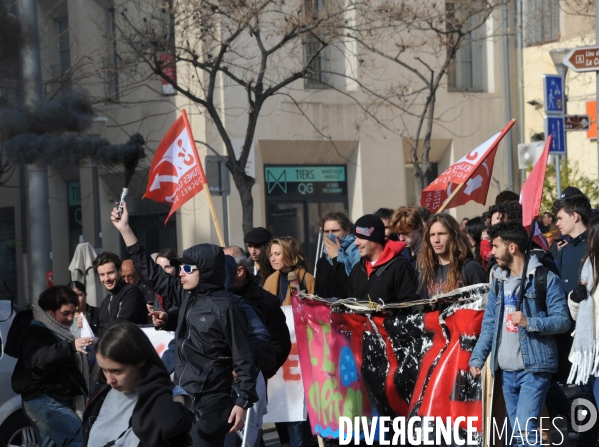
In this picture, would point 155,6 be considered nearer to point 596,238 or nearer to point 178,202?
point 178,202

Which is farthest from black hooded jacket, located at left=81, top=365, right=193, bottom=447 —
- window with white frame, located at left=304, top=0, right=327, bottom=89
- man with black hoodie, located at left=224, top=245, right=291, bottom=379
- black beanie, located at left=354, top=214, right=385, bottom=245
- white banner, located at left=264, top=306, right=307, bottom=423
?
window with white frame, located at left=304, top=0, right=327, bottom=89

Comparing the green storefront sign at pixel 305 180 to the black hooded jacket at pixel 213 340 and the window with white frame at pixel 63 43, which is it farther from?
the black hooded jacket at pixel 213 340

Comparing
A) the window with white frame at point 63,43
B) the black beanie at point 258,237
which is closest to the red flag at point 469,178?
the black beanie at point 258,237

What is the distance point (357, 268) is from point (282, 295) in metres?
1.22

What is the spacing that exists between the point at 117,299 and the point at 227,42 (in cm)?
735

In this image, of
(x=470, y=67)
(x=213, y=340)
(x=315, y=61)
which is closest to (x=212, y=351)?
(x=213, y=340)

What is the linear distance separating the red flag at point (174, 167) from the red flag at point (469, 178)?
92.6 inches

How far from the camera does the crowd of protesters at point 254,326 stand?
4.20m

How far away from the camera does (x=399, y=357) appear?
678cm

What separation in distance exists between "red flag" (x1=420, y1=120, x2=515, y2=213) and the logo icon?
9.09 ft

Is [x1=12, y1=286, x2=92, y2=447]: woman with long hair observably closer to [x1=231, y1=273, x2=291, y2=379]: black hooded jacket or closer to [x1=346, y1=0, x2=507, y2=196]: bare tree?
[x1=231, y1=273, x2=291, y2=379]: black hooded jacket

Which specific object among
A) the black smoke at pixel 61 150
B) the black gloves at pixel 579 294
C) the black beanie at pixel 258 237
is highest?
the black smoke at pixel 61 150

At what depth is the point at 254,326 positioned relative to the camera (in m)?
Result: 5.89

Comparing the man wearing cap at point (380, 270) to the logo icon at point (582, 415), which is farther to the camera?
the logo icon at point (582, 415)
